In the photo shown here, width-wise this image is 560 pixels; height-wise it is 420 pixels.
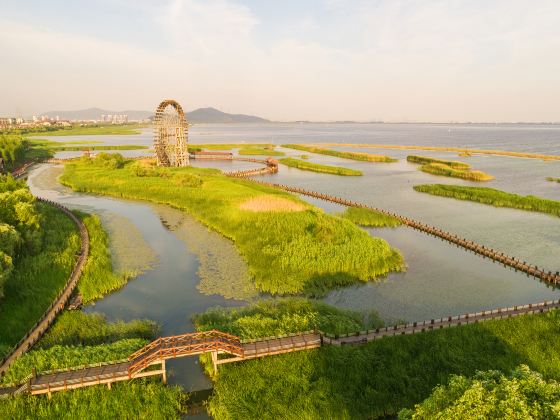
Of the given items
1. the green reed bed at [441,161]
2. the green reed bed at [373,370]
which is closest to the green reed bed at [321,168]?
the green reed bed at [441,161]

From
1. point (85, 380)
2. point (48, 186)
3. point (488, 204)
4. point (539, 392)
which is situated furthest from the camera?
point (48, 186)

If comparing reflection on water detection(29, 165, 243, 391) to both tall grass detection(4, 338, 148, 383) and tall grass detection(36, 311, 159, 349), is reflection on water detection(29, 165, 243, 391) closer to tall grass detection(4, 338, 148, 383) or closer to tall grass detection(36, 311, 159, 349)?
tall grass detection(36, 311, 159, 349)

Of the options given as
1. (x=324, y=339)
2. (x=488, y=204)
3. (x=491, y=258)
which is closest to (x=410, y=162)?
(x=488, y=204)

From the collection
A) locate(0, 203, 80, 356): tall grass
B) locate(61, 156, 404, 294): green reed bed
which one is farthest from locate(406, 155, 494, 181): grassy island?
locate(0, 203, 80, 356): tall grass

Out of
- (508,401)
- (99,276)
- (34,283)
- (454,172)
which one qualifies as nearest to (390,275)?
(508,401)

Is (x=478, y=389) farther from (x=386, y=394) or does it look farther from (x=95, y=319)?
(x=95, y=319)

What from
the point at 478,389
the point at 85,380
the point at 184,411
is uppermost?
the point at 478,389
